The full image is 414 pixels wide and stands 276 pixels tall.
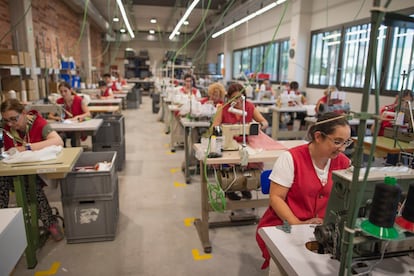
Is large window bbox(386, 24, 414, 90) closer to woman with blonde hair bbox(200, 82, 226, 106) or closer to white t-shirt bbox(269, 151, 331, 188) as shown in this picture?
woman with blonde hair bbox(200, 82, 226, 106)

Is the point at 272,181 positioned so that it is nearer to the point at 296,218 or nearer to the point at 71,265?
the point at 296,218

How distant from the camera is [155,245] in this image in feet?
7.92

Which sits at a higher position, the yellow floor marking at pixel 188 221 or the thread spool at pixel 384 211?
the thread spool at pixel 384 211

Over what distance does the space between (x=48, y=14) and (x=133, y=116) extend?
3.31 meters

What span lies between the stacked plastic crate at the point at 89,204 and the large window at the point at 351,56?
411 centimetres

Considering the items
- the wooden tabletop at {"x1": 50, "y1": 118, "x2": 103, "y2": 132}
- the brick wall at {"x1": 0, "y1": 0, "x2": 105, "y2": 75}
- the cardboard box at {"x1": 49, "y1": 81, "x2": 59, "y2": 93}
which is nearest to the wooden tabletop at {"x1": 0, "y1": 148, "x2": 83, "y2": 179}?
the wooden tabletop at {"x1": 50, "y1": 118, "x2": 103, "y2": 132}

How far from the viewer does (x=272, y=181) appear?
1.54 m

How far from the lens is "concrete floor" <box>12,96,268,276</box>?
6.94 feet

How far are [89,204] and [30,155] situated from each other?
57cm

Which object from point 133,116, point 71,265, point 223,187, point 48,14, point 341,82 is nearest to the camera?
point 71,265

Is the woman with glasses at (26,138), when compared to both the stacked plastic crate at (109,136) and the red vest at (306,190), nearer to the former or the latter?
the stacked plastic crate at (109,136)

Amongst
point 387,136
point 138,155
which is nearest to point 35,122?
point 138,155

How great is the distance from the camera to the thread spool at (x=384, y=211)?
30.7 inches

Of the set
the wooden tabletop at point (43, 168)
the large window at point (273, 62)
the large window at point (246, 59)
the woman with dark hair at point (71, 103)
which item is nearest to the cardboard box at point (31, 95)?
the woman with dark hair at point (71, 103)
